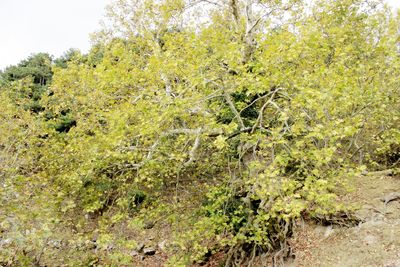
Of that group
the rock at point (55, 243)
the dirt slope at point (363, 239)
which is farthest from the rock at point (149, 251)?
the dirt slope at point (363, 239)

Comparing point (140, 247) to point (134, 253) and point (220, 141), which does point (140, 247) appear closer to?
point (134, 253)

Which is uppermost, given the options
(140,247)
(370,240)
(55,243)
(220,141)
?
(220,141)

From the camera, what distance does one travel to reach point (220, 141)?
6863 millimetres

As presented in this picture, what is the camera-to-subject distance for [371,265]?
9.55 m

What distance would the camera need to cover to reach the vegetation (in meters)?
7.85

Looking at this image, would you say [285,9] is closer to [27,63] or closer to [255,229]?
[255,229]

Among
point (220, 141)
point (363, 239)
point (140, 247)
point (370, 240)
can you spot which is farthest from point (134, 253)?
point (220, 141)

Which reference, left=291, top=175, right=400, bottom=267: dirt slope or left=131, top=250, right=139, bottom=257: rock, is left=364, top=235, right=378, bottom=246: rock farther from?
left=131, top=250, right=139, bottom=257: rock

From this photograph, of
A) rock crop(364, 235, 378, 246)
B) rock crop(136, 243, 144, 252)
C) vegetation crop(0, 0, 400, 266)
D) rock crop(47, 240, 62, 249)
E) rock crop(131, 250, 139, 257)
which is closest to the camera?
vegetation crop(0, 0, 400, 266)

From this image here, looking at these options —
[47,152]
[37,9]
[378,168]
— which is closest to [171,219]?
[47,152]

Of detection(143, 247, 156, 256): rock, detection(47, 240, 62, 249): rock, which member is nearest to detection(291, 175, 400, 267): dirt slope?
detection(143, 247, 156, 256): rock

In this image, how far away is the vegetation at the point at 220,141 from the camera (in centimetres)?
785

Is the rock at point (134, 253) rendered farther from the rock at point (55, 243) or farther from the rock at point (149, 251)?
the rock at point (55, 243)

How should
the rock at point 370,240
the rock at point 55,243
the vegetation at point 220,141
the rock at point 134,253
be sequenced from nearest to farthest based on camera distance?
the vegetation at point 220,141 < the rock at point 370,240 < the rock at point 55,243 < the rock at point 134,253
